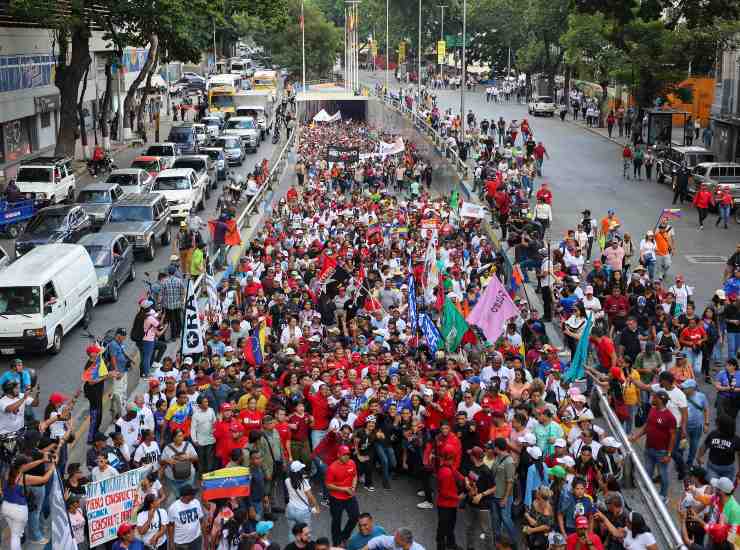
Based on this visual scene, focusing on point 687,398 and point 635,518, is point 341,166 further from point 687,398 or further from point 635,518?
point 635,518

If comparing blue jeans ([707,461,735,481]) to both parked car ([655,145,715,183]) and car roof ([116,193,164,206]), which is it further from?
parked car ([655,145,715,183])

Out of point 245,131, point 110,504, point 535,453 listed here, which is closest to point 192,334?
point 110,504

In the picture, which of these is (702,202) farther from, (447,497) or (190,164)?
(447,497)

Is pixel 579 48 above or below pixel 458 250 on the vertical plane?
above

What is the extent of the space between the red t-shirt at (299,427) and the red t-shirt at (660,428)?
4.19 metres

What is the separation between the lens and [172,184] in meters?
35.8

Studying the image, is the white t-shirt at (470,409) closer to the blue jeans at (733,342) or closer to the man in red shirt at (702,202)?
the blue jeans at (733,342)

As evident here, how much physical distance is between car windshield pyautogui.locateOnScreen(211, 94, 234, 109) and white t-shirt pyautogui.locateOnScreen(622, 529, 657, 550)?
203ft

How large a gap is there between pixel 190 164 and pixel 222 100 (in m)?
30.6

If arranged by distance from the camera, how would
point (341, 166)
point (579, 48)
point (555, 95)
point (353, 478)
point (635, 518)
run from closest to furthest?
point (635, 518) → point (353, 478) → point (341, 166) → point (579, 48) → point (555, 95)

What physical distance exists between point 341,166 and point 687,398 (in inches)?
1263

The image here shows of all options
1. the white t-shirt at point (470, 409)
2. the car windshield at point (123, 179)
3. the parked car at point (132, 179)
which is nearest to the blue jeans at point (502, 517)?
the white t-shirt at point (470, 409)

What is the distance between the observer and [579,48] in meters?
65.8

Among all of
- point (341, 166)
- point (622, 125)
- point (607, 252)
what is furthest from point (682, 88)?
point (607, 252)
